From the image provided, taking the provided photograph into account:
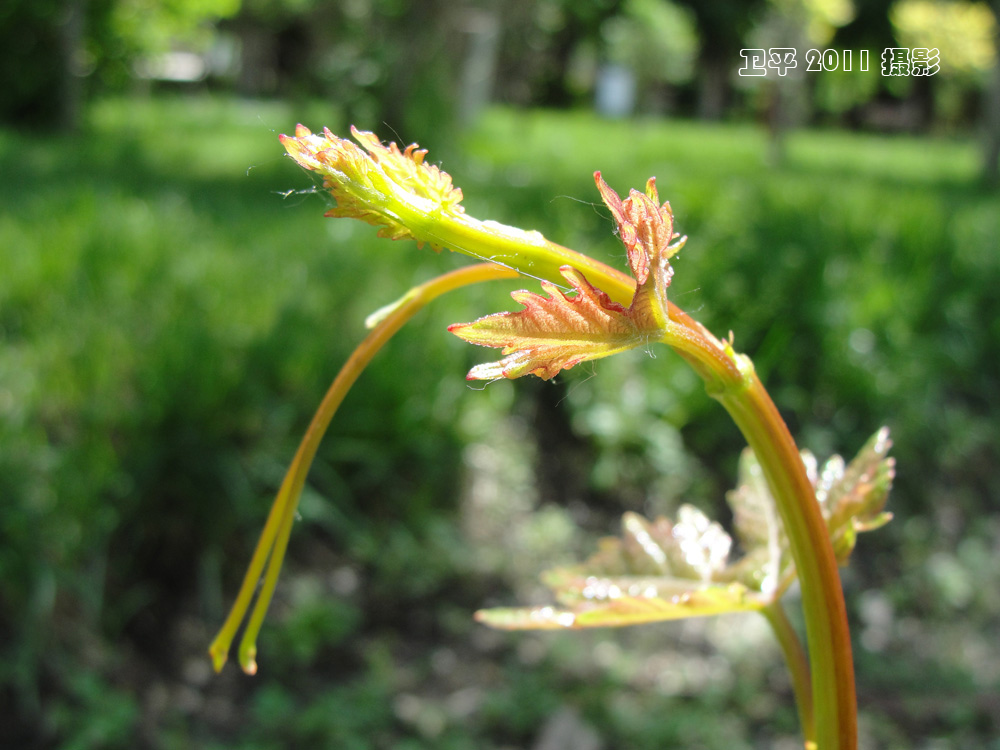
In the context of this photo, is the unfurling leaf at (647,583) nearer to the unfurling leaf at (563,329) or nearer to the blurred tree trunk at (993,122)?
the unfurling leaf at (563,329)

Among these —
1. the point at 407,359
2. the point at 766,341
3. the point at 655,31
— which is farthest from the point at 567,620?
the point at 655,31

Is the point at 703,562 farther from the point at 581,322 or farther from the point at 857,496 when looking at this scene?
the point at 581,322

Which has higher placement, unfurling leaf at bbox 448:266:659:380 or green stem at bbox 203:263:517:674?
unfurling leaf at bbox 448:266:659:380

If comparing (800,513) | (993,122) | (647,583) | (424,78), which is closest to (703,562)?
(647,583)

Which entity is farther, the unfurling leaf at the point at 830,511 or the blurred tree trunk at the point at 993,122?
the blurred tree trunk at the point at 993,122

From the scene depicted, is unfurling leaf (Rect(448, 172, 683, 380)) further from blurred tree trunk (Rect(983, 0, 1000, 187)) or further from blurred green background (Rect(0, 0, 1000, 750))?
blurred tree trunk (Rect(983, 0, 1000, 187))

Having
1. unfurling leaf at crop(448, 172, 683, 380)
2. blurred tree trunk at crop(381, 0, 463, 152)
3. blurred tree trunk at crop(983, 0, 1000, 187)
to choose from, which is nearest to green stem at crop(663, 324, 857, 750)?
unfurling leaf at crop(448, 172, 683, 380)

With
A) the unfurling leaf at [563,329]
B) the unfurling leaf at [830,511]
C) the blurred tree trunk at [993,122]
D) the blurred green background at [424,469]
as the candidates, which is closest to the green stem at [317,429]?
the unfurling leaf at [563,329]
